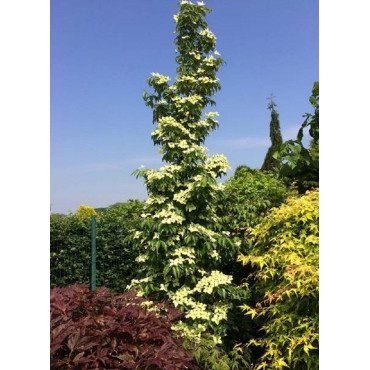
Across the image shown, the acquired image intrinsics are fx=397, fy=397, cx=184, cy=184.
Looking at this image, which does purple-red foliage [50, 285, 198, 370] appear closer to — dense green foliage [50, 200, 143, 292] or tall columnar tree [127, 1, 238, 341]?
tall columnar tree [127, 1, 238, 341]

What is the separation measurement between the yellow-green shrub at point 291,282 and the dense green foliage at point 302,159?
2.62ft

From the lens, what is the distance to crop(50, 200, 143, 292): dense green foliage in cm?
525

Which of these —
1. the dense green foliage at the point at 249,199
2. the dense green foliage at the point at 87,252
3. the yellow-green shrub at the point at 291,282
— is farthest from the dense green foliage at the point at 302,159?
the dense green foliage at the point at 87,252

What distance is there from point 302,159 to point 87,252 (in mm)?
3025

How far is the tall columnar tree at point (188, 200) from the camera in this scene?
13.0 ft

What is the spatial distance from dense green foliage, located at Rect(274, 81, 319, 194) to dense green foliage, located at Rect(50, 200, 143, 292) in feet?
6.66

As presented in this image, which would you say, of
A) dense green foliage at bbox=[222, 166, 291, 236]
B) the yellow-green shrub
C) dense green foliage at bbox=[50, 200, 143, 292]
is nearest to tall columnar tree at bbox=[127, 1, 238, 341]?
dense green foliage at bbox=[222, 166, 291, 236]

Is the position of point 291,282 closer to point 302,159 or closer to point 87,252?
point 302,159

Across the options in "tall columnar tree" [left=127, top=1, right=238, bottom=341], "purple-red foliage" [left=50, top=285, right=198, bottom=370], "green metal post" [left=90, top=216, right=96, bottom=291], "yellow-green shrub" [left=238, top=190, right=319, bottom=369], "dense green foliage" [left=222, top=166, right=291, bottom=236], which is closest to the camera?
"purple-red foliage" [left=50, top=285, right=198, bottom=370]
